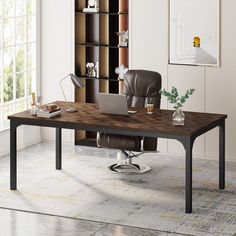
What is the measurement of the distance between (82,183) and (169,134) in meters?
1.40

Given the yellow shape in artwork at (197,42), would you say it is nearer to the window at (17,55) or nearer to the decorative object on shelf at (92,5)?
the decorative object on shelf at (92,5)

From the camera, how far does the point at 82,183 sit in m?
7.92

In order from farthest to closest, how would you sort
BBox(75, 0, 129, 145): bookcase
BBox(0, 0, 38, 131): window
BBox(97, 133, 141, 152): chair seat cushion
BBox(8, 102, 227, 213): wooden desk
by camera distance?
BBox(75, 0, 129, 145): bookcase → BBox(0, 0, 38, 131): window → BBox(97, 133, 141, 152): chair seat cushion → BBox(8, 102, 227, 213): wooden desk

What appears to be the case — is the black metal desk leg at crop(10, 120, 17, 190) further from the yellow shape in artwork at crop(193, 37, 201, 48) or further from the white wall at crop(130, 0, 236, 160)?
the yellow shape in artwork at crop(193, 37, 201, 48)

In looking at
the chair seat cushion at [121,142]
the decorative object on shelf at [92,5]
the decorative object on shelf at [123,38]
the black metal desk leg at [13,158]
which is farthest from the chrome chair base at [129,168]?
the decorative object on shelf at [92,5]

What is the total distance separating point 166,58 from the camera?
9.04 m

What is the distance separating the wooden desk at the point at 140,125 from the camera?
22.7 ft

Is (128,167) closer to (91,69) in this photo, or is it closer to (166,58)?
(166,58)

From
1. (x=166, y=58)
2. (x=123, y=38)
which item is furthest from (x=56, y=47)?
(x=166, y=58)

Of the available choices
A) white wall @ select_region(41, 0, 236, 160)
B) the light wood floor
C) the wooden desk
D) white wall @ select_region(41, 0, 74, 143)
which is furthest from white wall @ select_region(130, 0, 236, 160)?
the light wood floor

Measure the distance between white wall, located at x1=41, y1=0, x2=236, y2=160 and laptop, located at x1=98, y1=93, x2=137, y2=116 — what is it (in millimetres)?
1393

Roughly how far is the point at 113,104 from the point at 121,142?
40 cm

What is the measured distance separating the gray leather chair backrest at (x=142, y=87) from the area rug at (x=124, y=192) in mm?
787

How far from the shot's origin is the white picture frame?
28.6 feet
